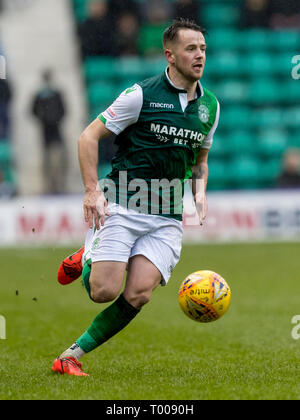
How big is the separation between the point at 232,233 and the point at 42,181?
4.03m

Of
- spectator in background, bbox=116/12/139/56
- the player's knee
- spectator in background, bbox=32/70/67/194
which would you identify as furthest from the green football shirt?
spectator in background, bbox=116/12/139/56

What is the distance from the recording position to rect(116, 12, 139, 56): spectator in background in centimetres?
1747

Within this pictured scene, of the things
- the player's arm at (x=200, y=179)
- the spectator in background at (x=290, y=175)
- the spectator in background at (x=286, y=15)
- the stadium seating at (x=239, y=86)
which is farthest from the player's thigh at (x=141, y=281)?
the spectator in background at (x=286, y=15)

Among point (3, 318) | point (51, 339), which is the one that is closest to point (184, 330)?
point (51, 339)

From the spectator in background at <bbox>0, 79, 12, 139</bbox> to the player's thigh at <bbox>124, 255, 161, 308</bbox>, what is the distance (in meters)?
12.3

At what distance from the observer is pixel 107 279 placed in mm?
5250

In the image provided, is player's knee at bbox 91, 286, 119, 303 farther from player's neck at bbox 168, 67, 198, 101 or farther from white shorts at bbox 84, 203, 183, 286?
player's neck at bbox 168, 67, 198, 101

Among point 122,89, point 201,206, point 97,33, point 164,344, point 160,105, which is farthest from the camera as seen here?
point 122,89

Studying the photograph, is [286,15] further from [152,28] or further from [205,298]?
[205,298]

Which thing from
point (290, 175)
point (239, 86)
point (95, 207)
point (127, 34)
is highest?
point (127, 34)

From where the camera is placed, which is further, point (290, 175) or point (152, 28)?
point (152, 28)

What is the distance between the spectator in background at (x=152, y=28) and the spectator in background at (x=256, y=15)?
6.08 feet

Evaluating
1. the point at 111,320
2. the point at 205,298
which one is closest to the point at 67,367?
the point at 111,320

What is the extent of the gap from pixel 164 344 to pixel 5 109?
462 inches
